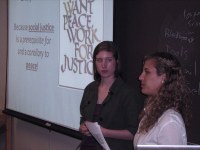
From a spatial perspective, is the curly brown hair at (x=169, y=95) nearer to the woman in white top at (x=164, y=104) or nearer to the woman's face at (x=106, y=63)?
the woman in white top at (x=164, y=104)

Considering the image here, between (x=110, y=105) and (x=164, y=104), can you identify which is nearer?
(x=164, y=104)

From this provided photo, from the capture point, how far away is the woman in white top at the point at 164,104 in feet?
5.38

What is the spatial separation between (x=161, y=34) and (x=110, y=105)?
58 cm

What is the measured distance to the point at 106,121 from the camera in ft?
7.64

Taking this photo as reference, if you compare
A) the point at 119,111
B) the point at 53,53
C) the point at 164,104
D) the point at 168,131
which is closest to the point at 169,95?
the point at 164,104

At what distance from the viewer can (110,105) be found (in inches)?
91.5

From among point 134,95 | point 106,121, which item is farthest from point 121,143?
point 134,95

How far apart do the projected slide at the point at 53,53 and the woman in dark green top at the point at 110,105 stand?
0.38 meters

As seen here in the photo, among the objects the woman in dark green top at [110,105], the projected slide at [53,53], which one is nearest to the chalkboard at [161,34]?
the projected slide at [53,53]

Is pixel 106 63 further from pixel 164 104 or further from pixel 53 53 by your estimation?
pixel 53 53

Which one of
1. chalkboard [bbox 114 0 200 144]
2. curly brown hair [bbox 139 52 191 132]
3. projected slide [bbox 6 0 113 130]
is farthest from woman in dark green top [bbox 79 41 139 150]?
curly brown hair [bbox 139 52 191 132]

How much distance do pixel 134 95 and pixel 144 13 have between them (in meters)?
0.62

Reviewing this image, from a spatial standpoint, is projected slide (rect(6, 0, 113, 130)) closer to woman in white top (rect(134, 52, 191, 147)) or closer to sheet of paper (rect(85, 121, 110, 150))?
sheet of paper (rect(85, 121, 110, 150))

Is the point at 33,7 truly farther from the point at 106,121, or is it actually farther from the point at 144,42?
the point at 106,121
